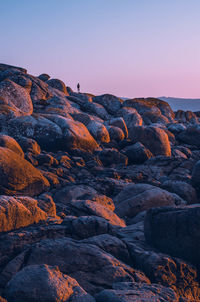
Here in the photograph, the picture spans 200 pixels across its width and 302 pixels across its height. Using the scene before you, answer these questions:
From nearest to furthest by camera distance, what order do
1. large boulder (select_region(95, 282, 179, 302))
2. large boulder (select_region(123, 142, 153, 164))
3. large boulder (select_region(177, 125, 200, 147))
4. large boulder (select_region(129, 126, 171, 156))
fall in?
large boulder (select_region(95, 282, 179, 302))
large boulder (select_region(123, 142, 153, 164))
large boulder (select_region(129, 126, 171, 156))
large boulder (select_region(177, 125, 200, 147))

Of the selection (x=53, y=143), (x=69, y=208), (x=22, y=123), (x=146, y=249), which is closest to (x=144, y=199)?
(x=69, y=208)

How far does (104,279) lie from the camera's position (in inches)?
172

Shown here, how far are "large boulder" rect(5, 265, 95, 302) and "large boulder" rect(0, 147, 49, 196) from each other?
375 centimetres

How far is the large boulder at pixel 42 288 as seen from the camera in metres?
3.51

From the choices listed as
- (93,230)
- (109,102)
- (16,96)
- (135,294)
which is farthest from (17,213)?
(109,102)

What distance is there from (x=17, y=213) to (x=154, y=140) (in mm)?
11815

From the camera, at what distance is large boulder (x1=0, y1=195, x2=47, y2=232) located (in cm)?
504

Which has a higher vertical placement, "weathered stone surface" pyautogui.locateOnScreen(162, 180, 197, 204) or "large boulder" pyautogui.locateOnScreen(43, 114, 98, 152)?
"large boulder" pyautogui.locateOnScreen(43, 114, 98, 152)

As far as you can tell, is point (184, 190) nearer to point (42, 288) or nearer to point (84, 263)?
point (84, 263)

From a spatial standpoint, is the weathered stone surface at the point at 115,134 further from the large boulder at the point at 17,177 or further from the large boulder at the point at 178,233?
the large boulder at the point at 178,233

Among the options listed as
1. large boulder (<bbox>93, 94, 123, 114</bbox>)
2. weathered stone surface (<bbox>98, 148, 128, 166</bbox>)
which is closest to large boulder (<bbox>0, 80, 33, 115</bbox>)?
weathered stone surface (<bbox>98, 148, 128, 166</bbox>)

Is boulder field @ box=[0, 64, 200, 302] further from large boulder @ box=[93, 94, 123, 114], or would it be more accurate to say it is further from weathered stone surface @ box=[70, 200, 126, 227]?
Answer: large boulder @ box=[93, 94, 123, 114]

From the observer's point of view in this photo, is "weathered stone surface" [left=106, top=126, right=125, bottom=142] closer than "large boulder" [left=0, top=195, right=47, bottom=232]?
No

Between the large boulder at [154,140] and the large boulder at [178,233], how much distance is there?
10530 mm
